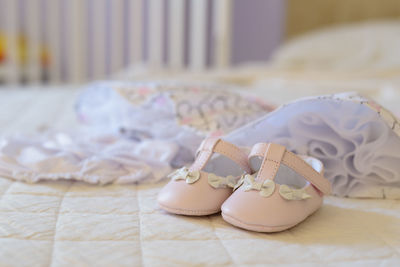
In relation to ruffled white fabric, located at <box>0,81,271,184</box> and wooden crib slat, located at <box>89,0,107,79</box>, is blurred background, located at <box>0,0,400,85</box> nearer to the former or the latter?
wooden crib slat, located at <box>89,0,107,79</box>

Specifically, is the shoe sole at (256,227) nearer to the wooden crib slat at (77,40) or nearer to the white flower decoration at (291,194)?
the white flower decoration at (291,194)

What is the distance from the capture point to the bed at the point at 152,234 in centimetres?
46

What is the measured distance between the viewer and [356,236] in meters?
0.53

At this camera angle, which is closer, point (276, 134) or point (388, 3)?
point (276, 134)

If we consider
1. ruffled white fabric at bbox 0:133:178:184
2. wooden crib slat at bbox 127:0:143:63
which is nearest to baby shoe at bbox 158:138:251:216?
ruffled white fabric at bbox 0:133:178:184

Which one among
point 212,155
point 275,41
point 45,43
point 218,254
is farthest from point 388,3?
point 218,254

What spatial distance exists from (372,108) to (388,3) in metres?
2.11

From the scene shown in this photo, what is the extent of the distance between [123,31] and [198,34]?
0.45 m

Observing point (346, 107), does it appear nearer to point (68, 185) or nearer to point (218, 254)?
point (218, 254)

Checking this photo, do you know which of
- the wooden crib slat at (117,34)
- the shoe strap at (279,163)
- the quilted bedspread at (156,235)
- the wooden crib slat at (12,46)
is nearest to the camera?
the quilted bedspread at (156,235)

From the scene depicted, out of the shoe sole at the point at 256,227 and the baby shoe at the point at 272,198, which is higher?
the baby shoe at the point at 272,198

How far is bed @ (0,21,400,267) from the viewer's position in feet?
1.51

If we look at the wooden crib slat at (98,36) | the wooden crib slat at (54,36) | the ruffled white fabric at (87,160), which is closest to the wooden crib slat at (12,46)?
the wooden crib slat at (54,36)

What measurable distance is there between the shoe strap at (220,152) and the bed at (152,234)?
8cm
